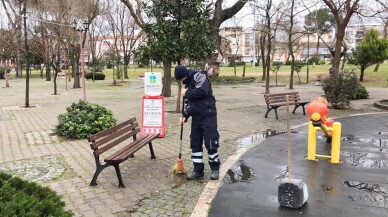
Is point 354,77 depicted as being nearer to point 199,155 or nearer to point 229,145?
point 229,145

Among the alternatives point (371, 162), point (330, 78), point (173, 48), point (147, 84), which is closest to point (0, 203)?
point (371, 162)

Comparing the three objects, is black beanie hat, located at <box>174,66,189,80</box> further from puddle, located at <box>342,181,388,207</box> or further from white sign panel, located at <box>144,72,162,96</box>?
white sign panel, located at <box>144,72,162,96</box>

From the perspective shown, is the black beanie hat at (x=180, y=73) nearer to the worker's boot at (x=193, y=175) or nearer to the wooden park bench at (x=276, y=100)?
the worker's boot at (x=193, y=175)

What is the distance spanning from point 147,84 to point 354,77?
24.9ft

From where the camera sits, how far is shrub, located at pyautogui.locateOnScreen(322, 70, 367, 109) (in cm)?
1209

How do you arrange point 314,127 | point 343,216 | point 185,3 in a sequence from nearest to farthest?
1. point 343,216
2. point 314,127
3. point 185,3

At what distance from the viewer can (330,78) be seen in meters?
12.3

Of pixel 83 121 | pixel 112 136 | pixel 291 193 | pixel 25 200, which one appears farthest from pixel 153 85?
pixel 25 200

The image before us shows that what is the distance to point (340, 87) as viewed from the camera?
12.1 m

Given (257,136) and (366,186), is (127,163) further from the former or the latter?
(366,186)

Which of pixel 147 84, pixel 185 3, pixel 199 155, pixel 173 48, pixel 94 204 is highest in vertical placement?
pixel 185 3

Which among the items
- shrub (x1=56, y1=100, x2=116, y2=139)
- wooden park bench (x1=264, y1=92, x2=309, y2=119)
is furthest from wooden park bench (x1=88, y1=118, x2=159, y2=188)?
wooden park bench (x1=264, y1=92, x2=309, y2=119)

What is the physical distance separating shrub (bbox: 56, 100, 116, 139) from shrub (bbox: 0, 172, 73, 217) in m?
5.78

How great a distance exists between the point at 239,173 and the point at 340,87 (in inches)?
311
